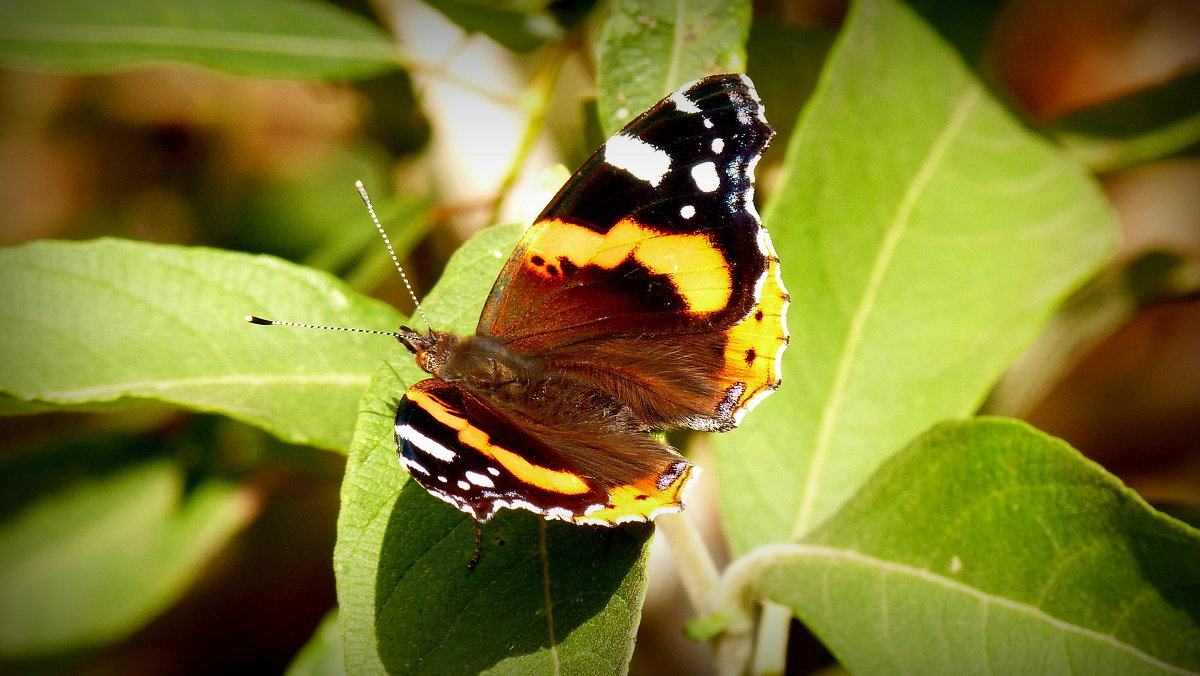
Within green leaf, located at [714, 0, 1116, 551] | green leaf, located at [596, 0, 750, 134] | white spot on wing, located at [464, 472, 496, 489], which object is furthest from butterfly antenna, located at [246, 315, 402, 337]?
green leaf, located at [714, 0, 1116, 551]

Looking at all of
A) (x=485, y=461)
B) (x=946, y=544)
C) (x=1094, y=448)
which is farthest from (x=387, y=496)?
(x=1094, y=448)

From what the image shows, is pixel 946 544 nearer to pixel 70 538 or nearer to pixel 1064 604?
pixel 1064 604

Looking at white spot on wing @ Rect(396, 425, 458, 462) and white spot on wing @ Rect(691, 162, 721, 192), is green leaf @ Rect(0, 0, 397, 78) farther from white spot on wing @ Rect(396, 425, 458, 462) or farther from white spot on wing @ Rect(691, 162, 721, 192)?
white spot on wing @ Rect(396, 425, 458, 462)

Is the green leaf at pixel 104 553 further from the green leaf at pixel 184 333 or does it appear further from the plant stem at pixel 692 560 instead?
the plant stem at pixel 692 560

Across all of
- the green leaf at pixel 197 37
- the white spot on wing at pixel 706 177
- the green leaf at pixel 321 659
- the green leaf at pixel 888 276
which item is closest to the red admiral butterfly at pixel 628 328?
the white spot on wing at pixel 706 177

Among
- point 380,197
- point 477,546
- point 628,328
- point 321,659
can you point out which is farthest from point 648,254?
point 380,197

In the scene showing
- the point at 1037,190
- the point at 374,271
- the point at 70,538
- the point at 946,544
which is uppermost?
the point at 1037,190
